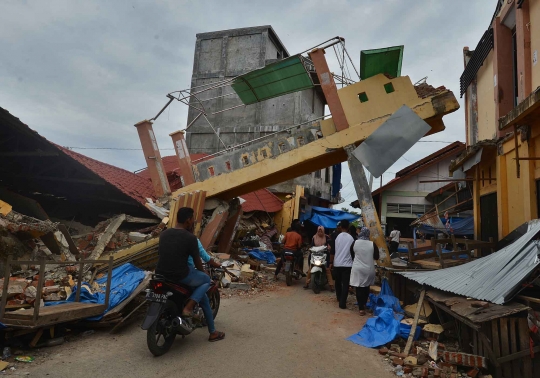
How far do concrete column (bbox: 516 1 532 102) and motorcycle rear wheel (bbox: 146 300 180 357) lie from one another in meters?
7.54

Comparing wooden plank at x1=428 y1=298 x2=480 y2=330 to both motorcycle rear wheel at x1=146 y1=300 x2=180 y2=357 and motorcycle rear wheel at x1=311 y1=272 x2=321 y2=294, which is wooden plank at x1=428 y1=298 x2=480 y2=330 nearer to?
motorcycle rear wheel at x1=146 y1=300 x2=180 y2=357

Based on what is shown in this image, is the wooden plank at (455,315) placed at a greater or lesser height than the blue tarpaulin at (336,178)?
lesser

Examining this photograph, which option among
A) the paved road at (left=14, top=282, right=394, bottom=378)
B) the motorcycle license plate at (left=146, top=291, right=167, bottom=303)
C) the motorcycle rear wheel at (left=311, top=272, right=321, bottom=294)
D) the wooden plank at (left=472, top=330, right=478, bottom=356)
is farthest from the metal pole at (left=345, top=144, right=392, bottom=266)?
the motorcycle license plate at (left=146, top=291, right=167, bottom=303)

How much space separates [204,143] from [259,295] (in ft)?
59.0

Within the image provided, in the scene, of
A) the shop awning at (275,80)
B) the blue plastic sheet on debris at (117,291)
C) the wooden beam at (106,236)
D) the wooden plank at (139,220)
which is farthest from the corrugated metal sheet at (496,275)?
the wooden plank at (139,220)

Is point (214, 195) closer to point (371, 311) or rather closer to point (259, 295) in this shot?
point (259, 295)

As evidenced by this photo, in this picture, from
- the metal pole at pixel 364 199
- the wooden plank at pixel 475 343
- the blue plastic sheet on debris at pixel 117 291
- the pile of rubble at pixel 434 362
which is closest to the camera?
the pile of rubble at pixel 434 362

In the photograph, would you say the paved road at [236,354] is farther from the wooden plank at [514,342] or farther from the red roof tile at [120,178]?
the red roof tile at [120,178]

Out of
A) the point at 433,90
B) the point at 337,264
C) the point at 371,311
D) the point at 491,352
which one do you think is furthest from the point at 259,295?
the point at 433,90

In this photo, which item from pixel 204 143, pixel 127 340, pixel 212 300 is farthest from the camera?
pixel 204 143

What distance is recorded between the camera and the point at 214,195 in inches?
443

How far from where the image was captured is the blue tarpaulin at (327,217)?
1934 cm

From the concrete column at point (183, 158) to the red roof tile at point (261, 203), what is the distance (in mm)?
5290

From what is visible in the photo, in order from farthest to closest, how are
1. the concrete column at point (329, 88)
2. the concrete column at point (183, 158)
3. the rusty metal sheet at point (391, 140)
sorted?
the concrete column at point (183, 158), the concrete column at point (329, 88), the rusty metal sheet at point (391, 140)
